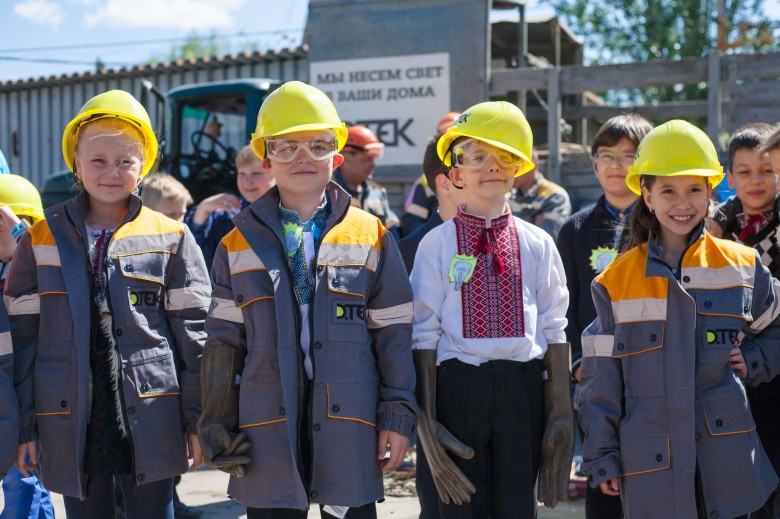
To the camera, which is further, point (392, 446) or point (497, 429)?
point (497, 429)

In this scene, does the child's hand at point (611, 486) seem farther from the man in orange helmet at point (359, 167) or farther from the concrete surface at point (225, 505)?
the man in orange helmet at point (359, 167)

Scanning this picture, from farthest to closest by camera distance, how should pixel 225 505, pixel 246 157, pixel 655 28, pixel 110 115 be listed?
pixel 655 28, pixel 246 157, pixel 225 505, pixel 110 115

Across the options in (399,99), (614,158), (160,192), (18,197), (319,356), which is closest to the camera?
(319,356)

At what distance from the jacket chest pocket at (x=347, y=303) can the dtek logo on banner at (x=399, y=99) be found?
270 inches

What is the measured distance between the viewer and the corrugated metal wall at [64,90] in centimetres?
1279

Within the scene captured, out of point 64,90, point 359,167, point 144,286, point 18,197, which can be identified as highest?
point 64,90

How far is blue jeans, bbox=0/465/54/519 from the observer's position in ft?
12.2

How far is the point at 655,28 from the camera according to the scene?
29.1 metres

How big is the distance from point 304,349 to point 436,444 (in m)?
0.54

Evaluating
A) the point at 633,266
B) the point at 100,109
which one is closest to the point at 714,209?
the point at 633,266

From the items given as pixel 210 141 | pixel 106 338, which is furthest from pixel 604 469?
pixel 210 141

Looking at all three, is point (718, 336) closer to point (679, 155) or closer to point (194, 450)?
point (679, 155)

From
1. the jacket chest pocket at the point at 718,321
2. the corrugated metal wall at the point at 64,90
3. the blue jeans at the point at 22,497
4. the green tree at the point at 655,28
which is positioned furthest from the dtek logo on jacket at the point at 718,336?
the green tree at the point at 655,28

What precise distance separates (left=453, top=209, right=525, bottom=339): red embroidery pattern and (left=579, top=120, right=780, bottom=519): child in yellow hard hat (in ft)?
0.99
